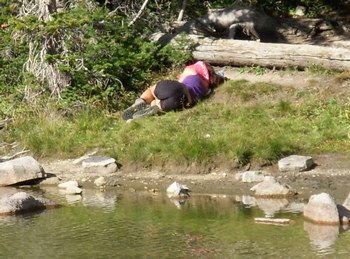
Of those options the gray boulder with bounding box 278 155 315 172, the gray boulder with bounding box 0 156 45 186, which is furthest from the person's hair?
the gray boulder with bounding box 0 156 45 186

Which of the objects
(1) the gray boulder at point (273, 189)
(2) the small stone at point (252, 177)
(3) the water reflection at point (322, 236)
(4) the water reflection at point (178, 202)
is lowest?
(2) the small stone at point (252, 177)

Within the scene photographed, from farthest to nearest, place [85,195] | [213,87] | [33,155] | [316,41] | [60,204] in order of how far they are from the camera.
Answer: [316,41]
[213,87]
[33,155]
[85,195]
[60,204]

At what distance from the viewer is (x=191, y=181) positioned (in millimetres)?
11422

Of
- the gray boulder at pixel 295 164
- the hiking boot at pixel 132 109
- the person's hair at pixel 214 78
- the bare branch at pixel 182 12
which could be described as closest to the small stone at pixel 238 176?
the gray boulder at pixel 295 164

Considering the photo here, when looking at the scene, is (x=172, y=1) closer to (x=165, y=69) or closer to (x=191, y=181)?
(x=165, y=69)

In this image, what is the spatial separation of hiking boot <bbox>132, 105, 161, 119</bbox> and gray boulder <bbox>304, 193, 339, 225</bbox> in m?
5.21

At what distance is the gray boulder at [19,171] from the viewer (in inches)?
462

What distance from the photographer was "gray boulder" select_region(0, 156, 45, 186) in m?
11.7

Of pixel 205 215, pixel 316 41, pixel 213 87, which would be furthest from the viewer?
pixel 316 41

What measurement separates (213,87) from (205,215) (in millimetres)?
5493

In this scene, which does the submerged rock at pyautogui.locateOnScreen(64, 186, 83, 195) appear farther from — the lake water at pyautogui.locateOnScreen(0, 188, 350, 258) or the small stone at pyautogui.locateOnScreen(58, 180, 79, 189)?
the lake water at pyautogui.locateOnScreen(0, 188, 350, 258)

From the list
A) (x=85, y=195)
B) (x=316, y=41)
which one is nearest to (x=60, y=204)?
(x=85, y=195)

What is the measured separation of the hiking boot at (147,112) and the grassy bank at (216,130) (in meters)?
0.21

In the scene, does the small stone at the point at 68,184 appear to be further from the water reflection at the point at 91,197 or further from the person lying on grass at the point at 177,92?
the person lying on grass at the point at 177,92
